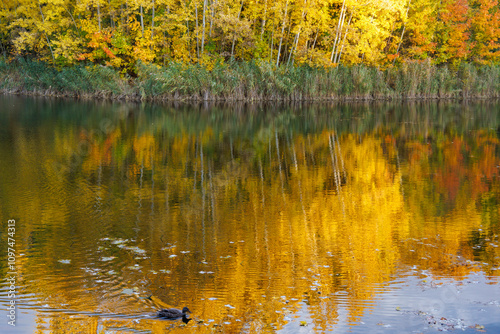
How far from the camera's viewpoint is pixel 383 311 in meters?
5.86

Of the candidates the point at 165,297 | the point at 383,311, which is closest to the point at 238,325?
the point at 165,297

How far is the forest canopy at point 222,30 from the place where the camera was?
36.2 meters

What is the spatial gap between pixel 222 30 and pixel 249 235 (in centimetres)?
2970

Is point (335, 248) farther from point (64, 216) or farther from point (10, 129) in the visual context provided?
point (10, 129)

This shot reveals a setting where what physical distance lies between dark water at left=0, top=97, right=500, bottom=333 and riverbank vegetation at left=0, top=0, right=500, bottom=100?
58.4 feet

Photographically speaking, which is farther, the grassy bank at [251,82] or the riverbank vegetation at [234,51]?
the riverbank vegetation at [234,51]

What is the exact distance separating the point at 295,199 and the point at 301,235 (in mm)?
2266

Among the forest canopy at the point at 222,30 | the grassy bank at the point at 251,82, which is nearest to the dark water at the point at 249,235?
the grassy bank at the point at 251,82

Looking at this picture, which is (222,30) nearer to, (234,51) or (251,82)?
(234,51)

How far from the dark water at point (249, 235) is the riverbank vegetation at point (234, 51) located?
1779 centimetres

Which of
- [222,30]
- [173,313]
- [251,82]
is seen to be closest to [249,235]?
[173,313]

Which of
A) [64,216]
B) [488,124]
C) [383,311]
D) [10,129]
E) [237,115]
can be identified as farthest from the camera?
[237,115]

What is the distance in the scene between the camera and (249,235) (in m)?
8.15

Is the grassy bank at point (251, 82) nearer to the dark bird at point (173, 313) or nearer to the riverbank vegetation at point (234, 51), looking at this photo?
the riverbank vegetation at point (234, 51)
